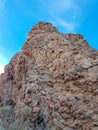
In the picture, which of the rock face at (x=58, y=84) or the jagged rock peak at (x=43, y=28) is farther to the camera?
the jagged rock peak at (x=43, y=28)

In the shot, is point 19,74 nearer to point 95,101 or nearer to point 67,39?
point 67,39

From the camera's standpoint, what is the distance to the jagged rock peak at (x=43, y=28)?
25277mm

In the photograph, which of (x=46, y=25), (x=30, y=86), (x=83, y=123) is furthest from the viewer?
(x=46, y=25)

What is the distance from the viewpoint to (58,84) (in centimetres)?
2003

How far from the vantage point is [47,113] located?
63.5ft

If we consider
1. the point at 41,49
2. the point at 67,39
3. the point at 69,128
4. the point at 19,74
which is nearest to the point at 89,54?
the point at 67,39

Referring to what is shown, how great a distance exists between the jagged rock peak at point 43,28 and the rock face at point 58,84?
536mm

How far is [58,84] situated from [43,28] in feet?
24.5

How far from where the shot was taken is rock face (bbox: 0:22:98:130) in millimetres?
17969

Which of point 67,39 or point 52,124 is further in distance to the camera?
point 67,39

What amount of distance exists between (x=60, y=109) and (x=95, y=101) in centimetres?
239

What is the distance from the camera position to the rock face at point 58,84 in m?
18.0

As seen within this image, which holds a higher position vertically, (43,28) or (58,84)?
(43,28)

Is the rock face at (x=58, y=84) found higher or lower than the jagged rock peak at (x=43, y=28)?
lower
